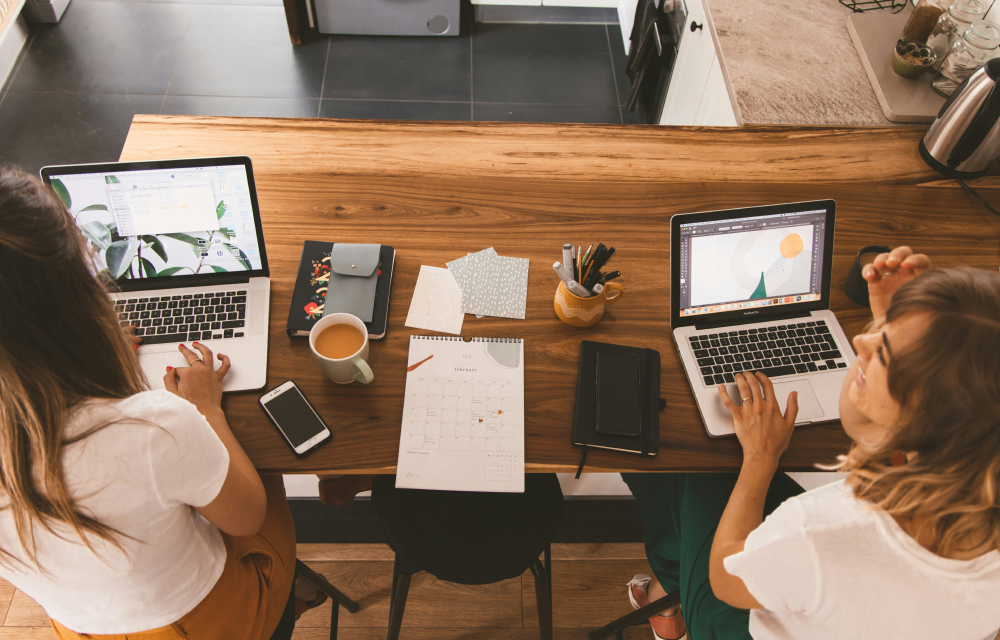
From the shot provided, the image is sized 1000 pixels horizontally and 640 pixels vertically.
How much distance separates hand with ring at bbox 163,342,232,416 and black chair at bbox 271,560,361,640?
48 centimetres

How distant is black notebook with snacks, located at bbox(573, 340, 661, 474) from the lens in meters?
1.17

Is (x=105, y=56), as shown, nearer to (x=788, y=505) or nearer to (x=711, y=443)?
(x=711, y=443)

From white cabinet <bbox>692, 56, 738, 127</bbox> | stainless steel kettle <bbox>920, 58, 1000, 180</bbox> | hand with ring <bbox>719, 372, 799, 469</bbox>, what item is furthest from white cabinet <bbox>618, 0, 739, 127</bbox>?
hand with ring <bbox>719, 372, 799, 469</bbox>

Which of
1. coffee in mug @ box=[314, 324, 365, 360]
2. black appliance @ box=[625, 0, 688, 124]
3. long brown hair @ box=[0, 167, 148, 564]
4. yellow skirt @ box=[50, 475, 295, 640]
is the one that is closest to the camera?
long brown hair @ box=[0, 167, 148, 564]

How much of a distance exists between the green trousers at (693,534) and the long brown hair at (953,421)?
0.45 m

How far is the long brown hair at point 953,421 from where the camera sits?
2.70ft

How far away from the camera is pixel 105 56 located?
3078mm

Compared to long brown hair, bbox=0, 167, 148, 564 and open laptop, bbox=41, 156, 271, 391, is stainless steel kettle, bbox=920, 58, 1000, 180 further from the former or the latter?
long brown hair, bbox=0, 167, 148, 564

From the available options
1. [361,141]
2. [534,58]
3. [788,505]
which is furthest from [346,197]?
[534,58]

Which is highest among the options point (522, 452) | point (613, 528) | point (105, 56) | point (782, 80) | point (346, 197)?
point (782, 80)

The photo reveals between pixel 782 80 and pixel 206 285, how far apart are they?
67.6 inches

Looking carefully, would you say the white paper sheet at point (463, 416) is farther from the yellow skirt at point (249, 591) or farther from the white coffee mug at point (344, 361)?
the yellow skirt at point (249, 591)

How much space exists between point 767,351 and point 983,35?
4.12 feet

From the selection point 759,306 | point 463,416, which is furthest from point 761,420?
point 463,416
